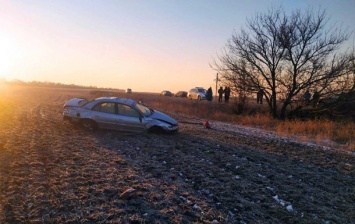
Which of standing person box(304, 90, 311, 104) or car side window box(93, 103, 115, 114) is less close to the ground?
standing person box(304, 90, 311, 104)

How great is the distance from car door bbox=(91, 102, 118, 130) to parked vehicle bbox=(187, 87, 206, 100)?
31.8 m

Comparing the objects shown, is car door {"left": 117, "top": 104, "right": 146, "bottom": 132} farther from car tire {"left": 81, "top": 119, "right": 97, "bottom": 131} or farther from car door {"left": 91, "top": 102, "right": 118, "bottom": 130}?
car tire {"left": 81, "top": 119, "right": 97, "bottom": 131}

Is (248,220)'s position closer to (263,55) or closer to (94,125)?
(94,125)

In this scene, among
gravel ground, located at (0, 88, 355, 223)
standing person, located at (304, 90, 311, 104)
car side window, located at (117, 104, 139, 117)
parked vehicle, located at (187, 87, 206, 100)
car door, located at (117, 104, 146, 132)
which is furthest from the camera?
parked vehicle, located at (187, 87, 206, 100)

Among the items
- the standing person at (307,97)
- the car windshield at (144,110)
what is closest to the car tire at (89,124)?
the car windshield at (144,110)

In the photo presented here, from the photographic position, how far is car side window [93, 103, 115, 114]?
12647mm

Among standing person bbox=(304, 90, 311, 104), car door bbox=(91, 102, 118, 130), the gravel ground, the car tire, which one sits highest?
standing person bbox=(304, 90, 311, 104)

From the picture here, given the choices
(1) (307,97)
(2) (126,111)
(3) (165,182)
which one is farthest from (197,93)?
(3) (165,182)

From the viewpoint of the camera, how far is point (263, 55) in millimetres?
22641

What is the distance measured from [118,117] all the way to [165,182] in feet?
21.2

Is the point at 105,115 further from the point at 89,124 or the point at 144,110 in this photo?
the point at 144,110

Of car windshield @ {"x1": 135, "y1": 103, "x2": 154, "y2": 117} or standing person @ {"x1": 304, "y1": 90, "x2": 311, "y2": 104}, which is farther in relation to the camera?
standing person @ {"x1": 304, "y1": 90, "x2": 311, "y2": 104}

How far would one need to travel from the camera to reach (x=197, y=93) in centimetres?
4538

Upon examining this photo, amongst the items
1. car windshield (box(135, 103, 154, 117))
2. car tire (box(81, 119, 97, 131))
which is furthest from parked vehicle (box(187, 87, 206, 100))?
car tire (box(81, 119, 97, 131))
